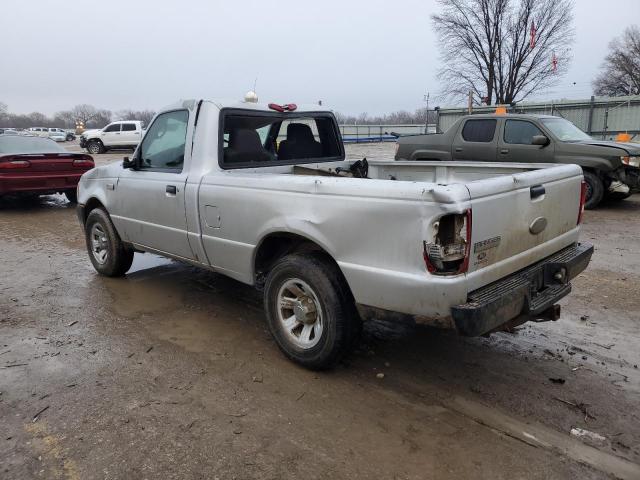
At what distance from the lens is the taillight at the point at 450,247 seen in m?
2.64

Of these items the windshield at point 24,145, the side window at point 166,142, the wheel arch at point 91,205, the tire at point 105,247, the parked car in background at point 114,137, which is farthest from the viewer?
the parked car in background at point 114,137

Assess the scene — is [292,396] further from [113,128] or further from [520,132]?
[113,128]

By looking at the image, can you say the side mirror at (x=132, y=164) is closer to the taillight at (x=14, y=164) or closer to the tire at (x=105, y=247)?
the tire at (x=105, y=247)

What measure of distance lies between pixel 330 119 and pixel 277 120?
75cm

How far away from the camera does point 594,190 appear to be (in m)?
9.27

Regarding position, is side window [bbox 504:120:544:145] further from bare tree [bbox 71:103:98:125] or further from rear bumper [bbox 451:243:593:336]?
bare tree [bbox 71:103:98:125]

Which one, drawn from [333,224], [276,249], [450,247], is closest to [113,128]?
[276,249]

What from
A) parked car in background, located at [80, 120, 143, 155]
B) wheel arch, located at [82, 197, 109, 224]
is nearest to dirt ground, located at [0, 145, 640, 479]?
wheel arch, located at [82, 197, 109, 224]

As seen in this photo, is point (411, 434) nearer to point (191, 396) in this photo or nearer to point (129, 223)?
point (191, 396)

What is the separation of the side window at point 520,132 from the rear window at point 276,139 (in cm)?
563

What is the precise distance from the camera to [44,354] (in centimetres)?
388

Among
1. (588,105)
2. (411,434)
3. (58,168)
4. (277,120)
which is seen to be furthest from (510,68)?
(411,434)

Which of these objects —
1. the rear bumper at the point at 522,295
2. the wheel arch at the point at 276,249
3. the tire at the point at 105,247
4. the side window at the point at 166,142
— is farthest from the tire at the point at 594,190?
the tire at the point at 105,247

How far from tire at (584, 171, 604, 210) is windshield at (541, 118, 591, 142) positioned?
74cm
